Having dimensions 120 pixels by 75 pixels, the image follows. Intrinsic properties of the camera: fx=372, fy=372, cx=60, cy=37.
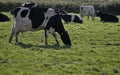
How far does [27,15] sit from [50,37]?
3.24 metres

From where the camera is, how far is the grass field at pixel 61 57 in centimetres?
1355

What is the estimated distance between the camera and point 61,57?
16250 mm

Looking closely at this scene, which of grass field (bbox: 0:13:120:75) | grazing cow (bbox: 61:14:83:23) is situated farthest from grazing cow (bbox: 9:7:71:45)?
grazing cow (bbox: 61:14:83:23)

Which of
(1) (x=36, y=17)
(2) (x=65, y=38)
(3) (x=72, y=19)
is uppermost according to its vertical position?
(1) (x=36, y=17)

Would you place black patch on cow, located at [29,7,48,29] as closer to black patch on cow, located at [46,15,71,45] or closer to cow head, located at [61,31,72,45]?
black patch on cow, located at [46,15,71,45]

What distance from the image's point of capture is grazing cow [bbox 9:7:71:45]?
21.2 metres

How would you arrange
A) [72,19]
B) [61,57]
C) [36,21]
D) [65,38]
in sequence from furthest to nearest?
1. [72,19]
2. [36,21]
3. [65,38]
4. [61,57]

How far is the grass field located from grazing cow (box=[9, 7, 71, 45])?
70 centimetres

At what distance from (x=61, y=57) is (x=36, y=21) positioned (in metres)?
5.64

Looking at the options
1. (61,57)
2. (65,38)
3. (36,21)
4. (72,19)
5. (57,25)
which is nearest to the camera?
(61,57)

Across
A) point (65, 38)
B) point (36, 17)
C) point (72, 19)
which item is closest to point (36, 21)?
point (36, 17)

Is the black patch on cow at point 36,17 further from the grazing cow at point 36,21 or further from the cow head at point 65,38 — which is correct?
the cow head at point 65,38

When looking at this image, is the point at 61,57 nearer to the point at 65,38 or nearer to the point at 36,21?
the point at 65,38

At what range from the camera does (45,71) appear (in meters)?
13.3
